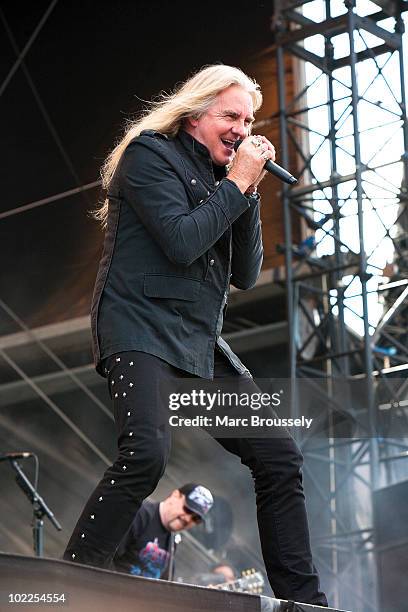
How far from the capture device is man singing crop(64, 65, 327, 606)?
1.90 m

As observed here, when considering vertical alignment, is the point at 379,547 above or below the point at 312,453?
below

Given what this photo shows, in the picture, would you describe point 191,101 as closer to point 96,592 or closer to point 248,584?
point 96,592

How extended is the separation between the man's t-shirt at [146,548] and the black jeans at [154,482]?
6.03ft

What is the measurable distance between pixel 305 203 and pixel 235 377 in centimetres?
405

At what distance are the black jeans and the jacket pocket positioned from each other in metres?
0.12

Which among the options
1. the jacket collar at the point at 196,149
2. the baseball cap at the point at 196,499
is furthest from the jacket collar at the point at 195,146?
the baseball cap at the point at 196,499

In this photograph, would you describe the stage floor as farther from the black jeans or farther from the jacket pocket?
the jacket pocket

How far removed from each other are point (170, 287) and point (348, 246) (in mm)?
3799

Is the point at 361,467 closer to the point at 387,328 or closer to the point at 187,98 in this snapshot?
the point at 387,328

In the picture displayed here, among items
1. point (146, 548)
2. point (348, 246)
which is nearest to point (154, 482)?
point (146, 548)

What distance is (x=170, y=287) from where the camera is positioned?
198 cm

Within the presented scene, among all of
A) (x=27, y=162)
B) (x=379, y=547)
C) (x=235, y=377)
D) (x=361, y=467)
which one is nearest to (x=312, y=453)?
→ (x=361, y=467)

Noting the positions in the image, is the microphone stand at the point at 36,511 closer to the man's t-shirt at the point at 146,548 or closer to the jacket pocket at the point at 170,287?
the man's t-shirt at the point at 146,548

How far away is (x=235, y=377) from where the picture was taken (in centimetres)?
207
